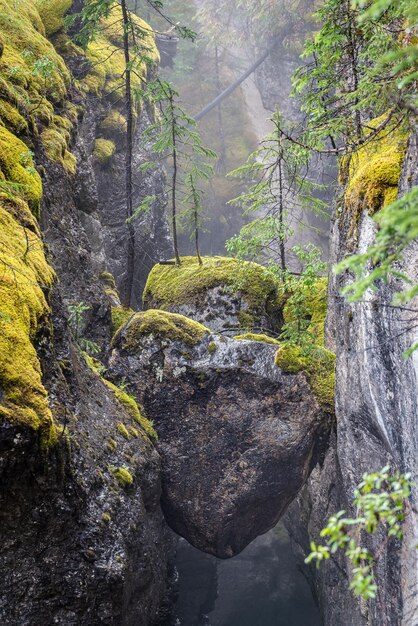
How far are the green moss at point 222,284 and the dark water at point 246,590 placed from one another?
8527 millimetres

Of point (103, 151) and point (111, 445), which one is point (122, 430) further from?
point (103, 151)

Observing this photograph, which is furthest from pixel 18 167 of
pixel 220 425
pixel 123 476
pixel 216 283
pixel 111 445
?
pixel 216 283

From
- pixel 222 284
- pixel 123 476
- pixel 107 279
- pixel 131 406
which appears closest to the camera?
pixel 123 476

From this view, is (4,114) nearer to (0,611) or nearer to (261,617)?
(0,611)

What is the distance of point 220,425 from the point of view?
11.8 meters

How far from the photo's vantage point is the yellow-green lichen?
19.4ft

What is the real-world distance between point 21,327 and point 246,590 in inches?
547

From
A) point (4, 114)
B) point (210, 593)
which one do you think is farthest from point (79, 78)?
point (210, 593)

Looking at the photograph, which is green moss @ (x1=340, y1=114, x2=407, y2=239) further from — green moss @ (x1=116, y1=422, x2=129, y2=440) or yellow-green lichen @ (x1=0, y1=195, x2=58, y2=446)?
green moss @ (x1=116, y1=422, x2=129, y2=440)

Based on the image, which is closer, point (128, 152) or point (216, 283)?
point (216, 283)

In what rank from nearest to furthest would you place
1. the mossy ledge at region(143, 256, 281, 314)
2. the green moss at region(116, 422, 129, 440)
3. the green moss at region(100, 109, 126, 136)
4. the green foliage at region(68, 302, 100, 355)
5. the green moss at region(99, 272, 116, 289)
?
the green moss at region(116, 422, 129, 440)
the green foliage at region(68, 302, 100, 355)
the mossy ledge at region(143, 256, 281, 314)
the green moss at region(99, 272, 116, 289)
the green moss at region(100, 109, 126, 136)

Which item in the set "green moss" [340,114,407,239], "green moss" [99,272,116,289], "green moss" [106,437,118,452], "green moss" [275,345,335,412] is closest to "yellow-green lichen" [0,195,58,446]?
"green moss" [106,437,118,452]

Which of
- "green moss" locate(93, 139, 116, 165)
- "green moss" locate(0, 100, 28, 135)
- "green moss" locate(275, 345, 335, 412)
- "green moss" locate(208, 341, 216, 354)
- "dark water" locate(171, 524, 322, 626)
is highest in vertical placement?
"green moss" locate(93, 139, 116, 165)

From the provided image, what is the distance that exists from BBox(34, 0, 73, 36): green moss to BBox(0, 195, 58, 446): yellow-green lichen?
1244 centimetres
